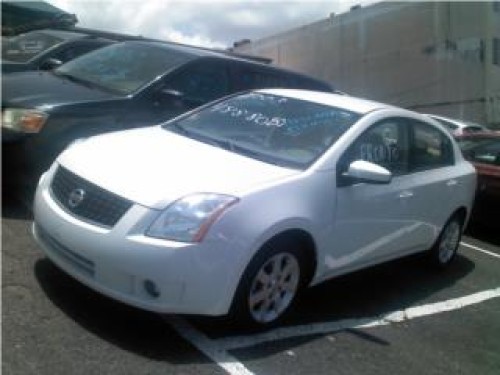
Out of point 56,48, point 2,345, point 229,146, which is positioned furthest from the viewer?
point 56,48

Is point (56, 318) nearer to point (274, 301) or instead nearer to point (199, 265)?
point (199, 265)

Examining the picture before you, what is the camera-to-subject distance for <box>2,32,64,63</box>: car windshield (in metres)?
10.2

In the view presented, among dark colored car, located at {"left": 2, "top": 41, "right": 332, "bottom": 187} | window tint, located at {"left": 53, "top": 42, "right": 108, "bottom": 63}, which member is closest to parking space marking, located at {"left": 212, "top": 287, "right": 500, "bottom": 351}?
dark colored car, located at {"left": 2, "top": 41, "right": 332, "bottom": 187}

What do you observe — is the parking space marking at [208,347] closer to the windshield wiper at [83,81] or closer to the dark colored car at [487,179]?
the windshield wiper at [83,81]

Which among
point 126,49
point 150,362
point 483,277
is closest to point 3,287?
point 150,362

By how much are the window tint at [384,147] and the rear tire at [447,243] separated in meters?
1.08

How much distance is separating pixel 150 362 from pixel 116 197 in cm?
94

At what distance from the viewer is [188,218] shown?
4137 millimetres

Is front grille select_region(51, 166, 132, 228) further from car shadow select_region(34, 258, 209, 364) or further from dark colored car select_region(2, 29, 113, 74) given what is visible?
dark colored car select_region(2, 29, 113, 74)

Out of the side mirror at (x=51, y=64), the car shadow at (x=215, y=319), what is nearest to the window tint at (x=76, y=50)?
the side mirror at (x=51, y=64)

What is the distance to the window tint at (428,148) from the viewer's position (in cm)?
618

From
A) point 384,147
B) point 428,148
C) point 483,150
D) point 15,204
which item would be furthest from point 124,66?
point 483,150

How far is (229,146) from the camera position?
5184 mm

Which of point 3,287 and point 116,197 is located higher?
point 116,197
